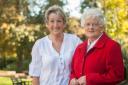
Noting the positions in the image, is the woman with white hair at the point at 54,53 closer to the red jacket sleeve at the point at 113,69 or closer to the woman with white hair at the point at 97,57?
the woman with white hair at the point at 97,57

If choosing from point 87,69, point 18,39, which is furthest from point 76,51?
point 18,39

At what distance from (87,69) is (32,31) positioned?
28.5 metres

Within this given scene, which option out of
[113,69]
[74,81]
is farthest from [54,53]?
[113,69]

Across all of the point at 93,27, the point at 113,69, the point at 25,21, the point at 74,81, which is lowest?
the point at 25,21

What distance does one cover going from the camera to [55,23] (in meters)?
4.57

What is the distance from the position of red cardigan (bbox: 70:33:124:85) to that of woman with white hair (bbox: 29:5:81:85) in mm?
272

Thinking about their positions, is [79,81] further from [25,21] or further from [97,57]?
[25,21]

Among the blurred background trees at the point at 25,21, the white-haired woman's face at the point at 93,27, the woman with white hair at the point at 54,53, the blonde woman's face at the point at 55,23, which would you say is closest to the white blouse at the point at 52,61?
the woman with white hair at the point at 54,53

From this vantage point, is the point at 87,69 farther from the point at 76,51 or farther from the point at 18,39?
the point at 18,39

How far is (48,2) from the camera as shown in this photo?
3269 cm

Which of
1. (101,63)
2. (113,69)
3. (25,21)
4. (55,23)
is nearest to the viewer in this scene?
(113,69)

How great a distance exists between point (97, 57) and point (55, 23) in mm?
635

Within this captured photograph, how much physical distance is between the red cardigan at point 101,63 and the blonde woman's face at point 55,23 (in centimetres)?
35

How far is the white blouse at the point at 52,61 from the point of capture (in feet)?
15.2
